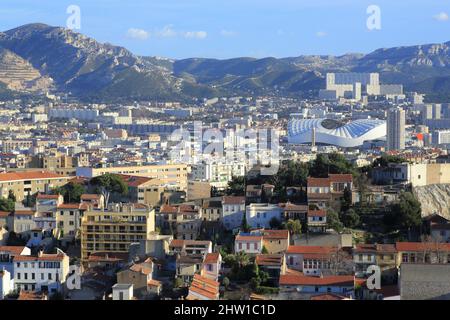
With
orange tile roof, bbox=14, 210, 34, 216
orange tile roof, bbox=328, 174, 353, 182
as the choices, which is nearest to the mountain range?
orange tile roof, bbox=328, 174, 353, 182

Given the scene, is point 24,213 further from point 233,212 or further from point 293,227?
point 293,227

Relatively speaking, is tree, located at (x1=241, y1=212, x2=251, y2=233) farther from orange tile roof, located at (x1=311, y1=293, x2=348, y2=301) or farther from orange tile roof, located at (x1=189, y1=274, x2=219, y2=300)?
orange tile roof, located at (x1=311, y1=293, x2=348, y2=301)

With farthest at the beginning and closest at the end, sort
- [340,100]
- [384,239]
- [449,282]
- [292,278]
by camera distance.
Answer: [340,100] < [384,239] < [292,278] < [449,282]

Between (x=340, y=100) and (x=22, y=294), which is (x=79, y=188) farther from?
(x=340, y=100)

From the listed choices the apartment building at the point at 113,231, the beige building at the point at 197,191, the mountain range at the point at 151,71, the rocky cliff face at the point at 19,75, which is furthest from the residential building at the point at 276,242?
the rocky cliff face at the point at 19,75

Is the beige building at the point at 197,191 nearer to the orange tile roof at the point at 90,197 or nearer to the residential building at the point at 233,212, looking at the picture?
the orange tile roof at the point at 90,197
